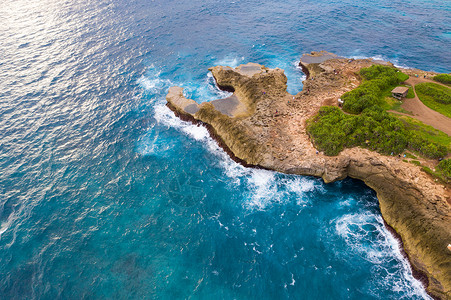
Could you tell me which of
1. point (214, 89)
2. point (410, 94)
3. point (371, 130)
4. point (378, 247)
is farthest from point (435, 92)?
point (214, 89)

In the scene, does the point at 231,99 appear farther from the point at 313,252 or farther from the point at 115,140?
the point at 313,252

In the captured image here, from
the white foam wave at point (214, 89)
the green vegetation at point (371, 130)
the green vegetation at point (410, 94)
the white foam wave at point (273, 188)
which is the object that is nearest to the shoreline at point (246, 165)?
the white foam wave at point (273, 188)

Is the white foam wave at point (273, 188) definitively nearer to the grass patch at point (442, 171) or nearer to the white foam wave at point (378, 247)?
the white foam wave at point (378, 247)

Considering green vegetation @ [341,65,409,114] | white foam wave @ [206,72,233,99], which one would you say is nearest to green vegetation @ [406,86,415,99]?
green vegetation @ [341,65,409,114]

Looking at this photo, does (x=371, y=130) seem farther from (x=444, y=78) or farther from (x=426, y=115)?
(x=444, y=78)

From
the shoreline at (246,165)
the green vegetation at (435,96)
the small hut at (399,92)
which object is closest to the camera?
the shoreline at (246,165)
